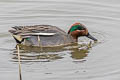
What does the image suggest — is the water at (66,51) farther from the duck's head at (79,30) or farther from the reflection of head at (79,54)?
the duck's head at (79,30)

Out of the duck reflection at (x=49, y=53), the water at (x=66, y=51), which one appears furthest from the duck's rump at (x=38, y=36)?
the water at (x=66, y=51)

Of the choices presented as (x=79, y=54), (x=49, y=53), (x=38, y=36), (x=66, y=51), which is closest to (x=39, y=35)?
(x=38, y=36)

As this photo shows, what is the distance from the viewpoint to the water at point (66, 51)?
10.2 m

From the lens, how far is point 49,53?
11812mm

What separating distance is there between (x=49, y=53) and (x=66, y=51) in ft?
1.64

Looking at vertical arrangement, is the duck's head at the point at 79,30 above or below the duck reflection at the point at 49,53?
above

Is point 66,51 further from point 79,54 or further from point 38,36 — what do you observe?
point 38,36

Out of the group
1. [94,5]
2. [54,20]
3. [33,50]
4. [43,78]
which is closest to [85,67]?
[43,78]

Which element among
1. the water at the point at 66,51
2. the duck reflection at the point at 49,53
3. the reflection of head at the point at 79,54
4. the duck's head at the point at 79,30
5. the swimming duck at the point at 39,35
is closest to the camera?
the water at the point at 66,51

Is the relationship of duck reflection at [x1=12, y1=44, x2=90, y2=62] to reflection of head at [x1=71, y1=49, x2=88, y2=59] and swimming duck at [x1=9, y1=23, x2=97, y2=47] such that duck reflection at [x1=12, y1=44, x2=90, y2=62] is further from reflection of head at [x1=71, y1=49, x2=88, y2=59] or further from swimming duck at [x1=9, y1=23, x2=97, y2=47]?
swimming duck at [x1=9, y1=23, x2=97, y2=47]

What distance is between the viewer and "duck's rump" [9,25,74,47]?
1219cm

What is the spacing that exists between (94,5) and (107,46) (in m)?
3.27

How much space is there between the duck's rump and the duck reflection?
0.16 metres

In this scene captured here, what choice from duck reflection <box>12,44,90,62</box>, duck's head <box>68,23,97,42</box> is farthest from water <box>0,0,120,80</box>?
duck's head <box>68,23,97,42</box>
